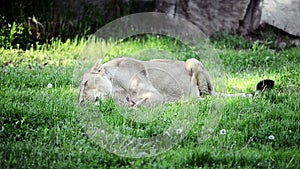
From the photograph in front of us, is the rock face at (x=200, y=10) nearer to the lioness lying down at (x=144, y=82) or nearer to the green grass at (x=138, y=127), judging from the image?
the green grass at (x=138, y=127)

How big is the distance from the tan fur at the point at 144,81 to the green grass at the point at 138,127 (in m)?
0.32

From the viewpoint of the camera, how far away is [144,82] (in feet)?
22.4

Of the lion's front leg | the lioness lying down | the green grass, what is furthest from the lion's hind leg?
the lion's front leg

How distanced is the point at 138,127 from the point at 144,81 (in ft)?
4.45

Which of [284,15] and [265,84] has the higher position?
[284,15]

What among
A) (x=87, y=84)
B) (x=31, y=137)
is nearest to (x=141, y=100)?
(x=87, y=84)

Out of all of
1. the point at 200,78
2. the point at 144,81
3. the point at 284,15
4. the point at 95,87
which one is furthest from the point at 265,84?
the point at 284,15

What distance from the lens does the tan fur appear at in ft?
20.9

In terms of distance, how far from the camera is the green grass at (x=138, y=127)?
462cm

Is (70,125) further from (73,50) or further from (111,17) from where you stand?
(111,17)

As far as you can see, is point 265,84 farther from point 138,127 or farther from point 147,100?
point 138,127

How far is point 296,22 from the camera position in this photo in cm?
1063

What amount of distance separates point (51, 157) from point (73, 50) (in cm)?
551

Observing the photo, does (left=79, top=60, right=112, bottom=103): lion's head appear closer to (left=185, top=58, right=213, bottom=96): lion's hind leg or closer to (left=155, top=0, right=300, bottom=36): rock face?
(left=185, top=58, right=213, bottom=96): lion's hind leg
